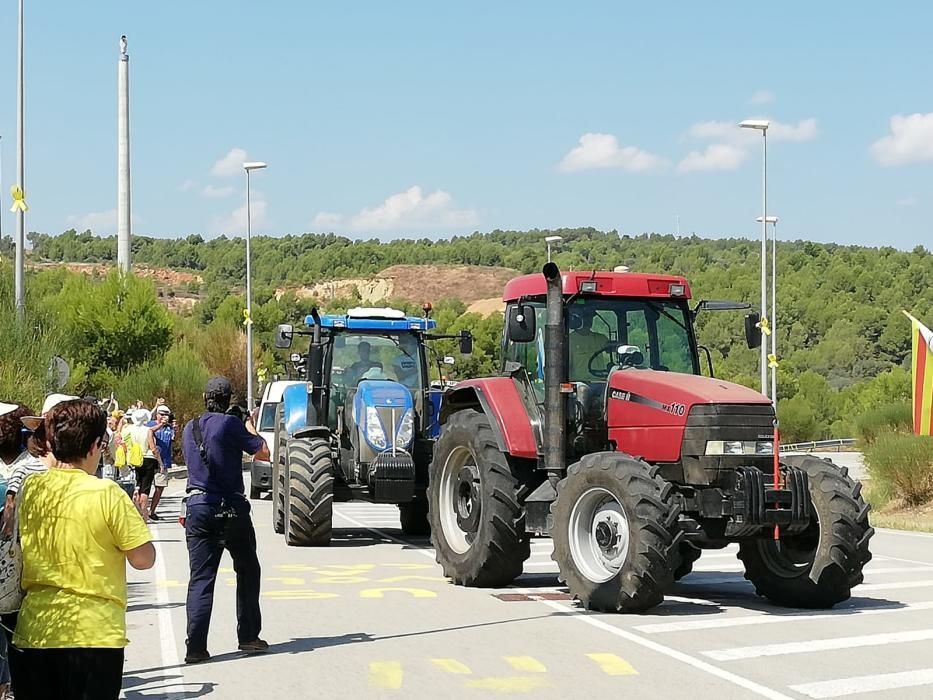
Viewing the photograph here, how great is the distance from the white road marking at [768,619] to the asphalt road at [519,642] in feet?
0.06

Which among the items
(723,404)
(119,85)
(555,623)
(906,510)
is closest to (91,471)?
(555,623)

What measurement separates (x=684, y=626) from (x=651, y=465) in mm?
1620

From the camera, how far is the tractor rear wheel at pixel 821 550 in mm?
11445

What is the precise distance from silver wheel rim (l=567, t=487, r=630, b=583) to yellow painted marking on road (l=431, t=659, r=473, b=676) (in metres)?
2.49

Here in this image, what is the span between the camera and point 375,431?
17.2 meters

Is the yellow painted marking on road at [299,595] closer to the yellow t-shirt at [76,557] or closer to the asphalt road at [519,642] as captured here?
the asphalt road at [519,642]

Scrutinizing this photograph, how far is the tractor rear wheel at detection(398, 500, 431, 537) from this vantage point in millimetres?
18812

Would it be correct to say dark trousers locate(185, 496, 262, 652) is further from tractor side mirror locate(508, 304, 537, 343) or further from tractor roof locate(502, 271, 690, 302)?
tractor roof locate(502, 271, 690, 302)

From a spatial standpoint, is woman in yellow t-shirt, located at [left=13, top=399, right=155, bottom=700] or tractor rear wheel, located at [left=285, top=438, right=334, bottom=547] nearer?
woman in yellow t-shirt, located at [left=13, top=399, right=155, bottom=700]

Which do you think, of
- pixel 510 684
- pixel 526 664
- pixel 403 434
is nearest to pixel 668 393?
pixel 526 664

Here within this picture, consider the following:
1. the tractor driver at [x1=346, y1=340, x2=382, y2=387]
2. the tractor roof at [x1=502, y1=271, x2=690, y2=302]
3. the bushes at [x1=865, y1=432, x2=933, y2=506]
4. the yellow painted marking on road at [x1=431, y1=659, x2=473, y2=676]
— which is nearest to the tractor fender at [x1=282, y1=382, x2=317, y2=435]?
the tractor driver at [x1=346, y1=340, x2=382, y2=387]

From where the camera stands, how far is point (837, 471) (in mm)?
11914

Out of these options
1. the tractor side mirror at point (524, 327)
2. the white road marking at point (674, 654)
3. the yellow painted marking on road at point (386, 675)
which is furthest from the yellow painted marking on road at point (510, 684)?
the tractor side mirror at point (524, 327)

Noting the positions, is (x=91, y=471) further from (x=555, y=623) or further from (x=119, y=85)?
(x=119, y=85)
